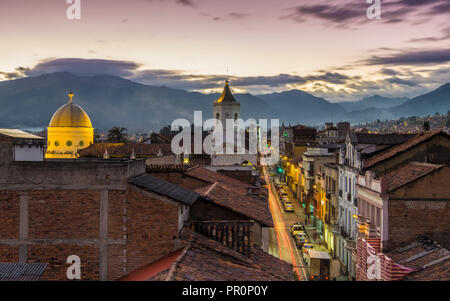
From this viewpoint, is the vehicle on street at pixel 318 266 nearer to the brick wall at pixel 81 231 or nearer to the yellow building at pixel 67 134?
the brick wall at pixel 81 231

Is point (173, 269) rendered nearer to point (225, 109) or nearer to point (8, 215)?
point (8, 215)

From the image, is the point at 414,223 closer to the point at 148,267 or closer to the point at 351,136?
the point at 351,136

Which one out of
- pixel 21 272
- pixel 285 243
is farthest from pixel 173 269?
pixel 285 243

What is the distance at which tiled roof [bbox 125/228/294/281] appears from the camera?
11.6 meters

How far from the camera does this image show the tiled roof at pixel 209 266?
1159 cm

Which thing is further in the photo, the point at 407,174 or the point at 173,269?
the point at 407,174

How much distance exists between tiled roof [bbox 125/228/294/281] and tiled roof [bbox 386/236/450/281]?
26.1 feet

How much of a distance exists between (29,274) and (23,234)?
240 cm

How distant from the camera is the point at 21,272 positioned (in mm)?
12109

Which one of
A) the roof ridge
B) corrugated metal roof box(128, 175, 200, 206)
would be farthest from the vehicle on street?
the roof ridge

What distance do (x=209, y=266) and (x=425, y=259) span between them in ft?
48.8

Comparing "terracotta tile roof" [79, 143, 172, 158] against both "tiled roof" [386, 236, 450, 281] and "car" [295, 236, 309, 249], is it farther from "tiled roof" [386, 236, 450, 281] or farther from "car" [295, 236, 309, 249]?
"tiled roof" [386, 236, 450, 281]

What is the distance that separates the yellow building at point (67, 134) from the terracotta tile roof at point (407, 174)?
60641mm

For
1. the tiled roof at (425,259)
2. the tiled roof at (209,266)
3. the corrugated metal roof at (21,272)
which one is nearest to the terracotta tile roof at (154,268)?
the tiled roof at (209,266)
